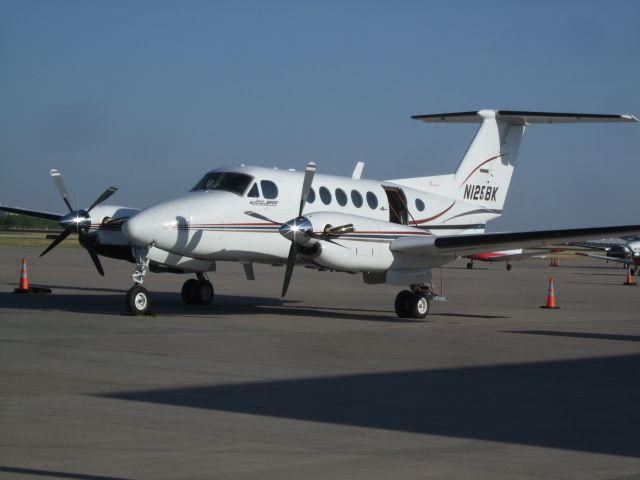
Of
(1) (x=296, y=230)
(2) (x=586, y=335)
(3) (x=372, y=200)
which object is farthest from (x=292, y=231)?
(2) (x=586, y=335)

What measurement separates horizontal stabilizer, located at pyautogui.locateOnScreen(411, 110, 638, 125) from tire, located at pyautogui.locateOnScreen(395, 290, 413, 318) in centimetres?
Answer: 576

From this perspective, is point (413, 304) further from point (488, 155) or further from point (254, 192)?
point (488, 155)

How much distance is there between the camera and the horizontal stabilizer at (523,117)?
72.2 ft

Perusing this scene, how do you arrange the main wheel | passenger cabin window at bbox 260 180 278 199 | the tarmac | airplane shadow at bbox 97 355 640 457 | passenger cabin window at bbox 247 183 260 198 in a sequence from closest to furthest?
the tarmac
airplane shadow at bbox 97 355 640 457
the main wheel
passenger cabin window at bbox 247 183 260 198
passenger cabin window at bbox 260 180 278 199

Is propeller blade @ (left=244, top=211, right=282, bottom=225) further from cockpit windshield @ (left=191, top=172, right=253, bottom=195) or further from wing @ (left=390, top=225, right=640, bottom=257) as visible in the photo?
wing @ (left=390, top=225, right=640, bottom=257)

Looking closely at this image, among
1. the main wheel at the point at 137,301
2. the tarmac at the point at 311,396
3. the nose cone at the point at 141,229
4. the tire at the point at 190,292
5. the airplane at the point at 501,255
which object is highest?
the airplane at the point at 501,255

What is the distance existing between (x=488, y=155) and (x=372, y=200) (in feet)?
13.5

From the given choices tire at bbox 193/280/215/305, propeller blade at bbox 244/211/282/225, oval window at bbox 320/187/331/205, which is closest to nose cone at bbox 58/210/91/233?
tire at bbox 193/280/215/305

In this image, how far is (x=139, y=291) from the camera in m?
18.2

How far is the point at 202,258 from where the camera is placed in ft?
61.9

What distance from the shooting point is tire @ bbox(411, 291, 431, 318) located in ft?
64.6

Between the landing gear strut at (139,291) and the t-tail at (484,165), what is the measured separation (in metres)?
7.45

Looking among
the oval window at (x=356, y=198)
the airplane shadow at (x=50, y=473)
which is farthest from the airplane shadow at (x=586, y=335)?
the airplane shadow at (x=50, y=473)

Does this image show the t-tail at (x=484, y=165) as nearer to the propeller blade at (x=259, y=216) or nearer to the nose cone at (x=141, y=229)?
the propeller blade at (x=259, y=216)
